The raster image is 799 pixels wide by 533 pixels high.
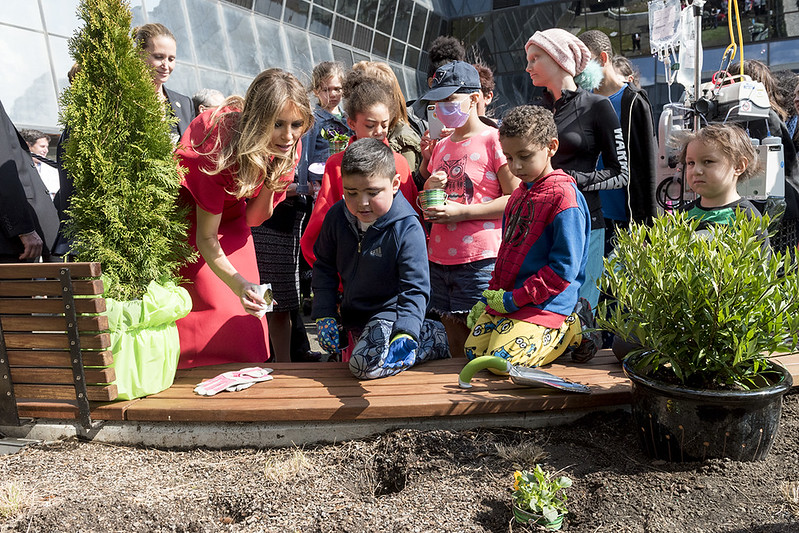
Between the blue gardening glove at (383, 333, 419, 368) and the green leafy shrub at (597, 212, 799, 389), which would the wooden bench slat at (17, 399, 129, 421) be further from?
the green leafy shrub at (597, 212, 799, 389)

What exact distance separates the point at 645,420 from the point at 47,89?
36.8 feet

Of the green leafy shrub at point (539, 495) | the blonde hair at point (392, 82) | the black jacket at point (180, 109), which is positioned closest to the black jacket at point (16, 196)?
the black jacket at point (180, 109)

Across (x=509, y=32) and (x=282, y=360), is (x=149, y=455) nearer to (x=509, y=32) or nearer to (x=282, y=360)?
(x=282, y=360)

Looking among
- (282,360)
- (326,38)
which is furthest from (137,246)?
(326,38)

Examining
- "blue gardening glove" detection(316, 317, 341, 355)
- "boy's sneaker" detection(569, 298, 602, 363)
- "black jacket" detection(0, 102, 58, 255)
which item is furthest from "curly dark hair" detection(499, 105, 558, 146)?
"black jacket" detection(0, 102, 58, 255)

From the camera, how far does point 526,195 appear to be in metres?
3.14

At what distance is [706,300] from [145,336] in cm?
228

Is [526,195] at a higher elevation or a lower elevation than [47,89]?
lower

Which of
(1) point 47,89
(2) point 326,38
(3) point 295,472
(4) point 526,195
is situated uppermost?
(2) point 326,38

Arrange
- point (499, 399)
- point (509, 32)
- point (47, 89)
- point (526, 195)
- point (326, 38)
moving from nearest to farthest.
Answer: point (499, 399), point (526, 195), point (47, 89), point (326, 38), point (509, 32)

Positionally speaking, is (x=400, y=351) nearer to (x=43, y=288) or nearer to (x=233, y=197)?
(x=233, y=197)

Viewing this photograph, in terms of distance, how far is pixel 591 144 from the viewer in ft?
12.1

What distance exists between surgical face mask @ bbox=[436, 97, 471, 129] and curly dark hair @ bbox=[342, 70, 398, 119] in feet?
0.98

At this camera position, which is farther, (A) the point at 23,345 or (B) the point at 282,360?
(B) the point at 282,360
